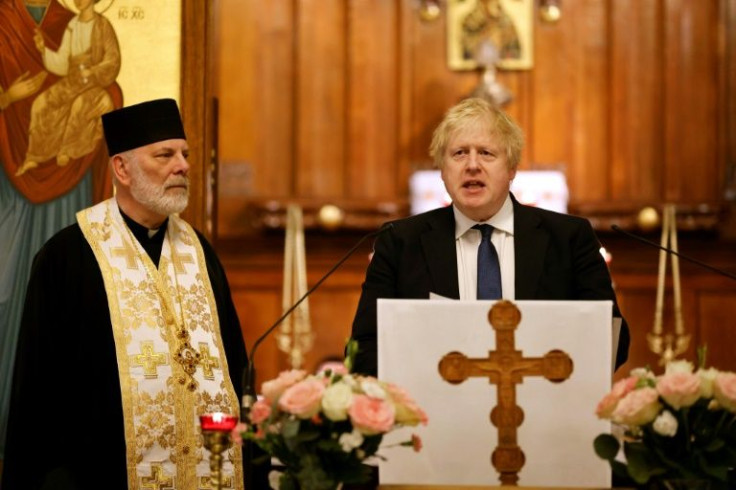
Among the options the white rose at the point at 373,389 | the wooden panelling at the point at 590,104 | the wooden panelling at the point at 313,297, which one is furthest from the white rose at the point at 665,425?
the wooden panelling at the point at 590,104

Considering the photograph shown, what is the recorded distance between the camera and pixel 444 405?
10.4ft

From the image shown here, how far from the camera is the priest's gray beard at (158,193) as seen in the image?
4.36 m

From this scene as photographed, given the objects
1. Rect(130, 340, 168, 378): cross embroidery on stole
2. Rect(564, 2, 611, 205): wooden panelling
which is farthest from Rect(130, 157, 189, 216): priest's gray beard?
Rect(564, 2, 611, 205): wooden panelling

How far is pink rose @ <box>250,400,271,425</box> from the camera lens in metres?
2.93

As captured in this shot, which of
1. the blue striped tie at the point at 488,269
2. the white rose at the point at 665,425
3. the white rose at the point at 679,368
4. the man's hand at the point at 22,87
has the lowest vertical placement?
the white rose at the point at 665,425

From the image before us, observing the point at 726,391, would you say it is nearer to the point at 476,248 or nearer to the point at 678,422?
the point at 678,422

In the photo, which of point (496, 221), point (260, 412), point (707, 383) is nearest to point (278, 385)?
point (260, 412)

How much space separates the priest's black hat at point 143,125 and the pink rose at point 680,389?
230cm

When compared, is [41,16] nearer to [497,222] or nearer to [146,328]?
[146,328]

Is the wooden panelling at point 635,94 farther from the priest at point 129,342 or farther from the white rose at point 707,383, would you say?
the white rose at point 707,383

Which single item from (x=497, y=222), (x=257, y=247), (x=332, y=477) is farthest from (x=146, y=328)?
(x=257, y=247)

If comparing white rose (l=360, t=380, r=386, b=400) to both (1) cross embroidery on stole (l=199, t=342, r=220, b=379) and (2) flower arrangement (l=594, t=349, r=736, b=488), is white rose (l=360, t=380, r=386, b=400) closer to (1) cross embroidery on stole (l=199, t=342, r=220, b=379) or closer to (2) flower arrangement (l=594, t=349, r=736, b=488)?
(2) flower arrangement (l=594, t=349, r=736, b=488)

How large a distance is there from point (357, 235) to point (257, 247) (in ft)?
2.51

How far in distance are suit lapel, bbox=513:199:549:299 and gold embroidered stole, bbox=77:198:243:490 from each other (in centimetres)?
126
